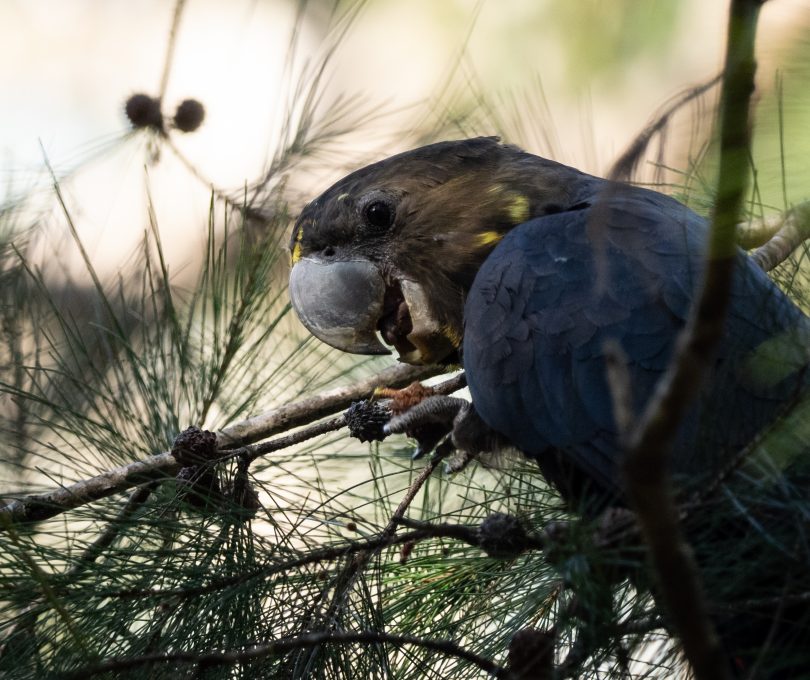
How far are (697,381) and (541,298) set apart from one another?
1.20m

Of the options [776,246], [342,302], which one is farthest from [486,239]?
[776,246]

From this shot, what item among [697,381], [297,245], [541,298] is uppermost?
[297,245]

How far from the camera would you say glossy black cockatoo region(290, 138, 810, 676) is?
4.86ft

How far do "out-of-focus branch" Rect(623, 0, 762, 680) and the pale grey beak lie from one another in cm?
150


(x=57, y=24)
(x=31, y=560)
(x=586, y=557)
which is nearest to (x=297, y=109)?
(x=31, y=560)

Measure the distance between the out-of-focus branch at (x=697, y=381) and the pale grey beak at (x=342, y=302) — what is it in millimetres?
1504

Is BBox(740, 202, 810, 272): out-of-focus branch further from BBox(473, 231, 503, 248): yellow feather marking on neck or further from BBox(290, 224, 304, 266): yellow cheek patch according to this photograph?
BBox(290, 224, 304, 266): yellow cheek patch

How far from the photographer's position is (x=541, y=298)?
6.28ft

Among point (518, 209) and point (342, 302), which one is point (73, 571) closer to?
point (342, 302)

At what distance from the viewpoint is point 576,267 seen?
1914 millimetres

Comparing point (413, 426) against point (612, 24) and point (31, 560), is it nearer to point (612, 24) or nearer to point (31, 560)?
point (31, 560)

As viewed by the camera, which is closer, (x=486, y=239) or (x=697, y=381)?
(x=697, y=381)

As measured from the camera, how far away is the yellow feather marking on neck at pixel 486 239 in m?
2.30

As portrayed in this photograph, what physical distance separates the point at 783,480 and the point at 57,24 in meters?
4.69
